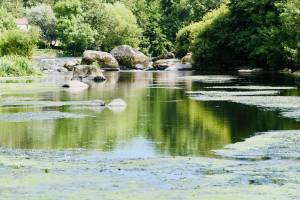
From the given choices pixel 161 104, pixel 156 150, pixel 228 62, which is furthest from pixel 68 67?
pixel 156 150

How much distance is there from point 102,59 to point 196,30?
16.5 metres

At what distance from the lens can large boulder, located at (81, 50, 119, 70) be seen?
73806 millimetres

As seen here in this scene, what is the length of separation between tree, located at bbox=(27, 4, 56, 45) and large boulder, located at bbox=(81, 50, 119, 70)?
4241cm

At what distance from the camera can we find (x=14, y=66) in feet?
181

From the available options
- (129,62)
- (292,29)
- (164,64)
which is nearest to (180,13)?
(164,64)

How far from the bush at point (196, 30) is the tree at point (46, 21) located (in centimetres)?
3216

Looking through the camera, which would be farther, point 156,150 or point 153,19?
point 153,19

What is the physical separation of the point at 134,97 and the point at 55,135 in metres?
15.4

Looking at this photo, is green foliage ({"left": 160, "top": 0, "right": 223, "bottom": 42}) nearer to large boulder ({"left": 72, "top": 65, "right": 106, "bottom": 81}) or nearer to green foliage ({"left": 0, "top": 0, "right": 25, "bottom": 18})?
green foliage ({"left": 0, "top": 0, "right": 25, "bottom": 18})

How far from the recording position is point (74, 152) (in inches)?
755

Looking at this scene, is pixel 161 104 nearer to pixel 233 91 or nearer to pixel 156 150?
pixel 233 91

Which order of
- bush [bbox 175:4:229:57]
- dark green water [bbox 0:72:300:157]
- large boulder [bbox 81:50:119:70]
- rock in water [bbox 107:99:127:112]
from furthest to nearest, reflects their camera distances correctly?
bush [bbox 175:4:229:57] → large boulder [bbox 81:50:119:70] → rock in water [bbox 107:99:127:112] → dark green water [bbox 0:72:300:157]

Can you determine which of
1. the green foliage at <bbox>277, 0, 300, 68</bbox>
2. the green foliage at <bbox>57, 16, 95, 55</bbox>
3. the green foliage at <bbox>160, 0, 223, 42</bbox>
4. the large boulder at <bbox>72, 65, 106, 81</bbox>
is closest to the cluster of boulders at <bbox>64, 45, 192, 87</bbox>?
the large boulder at <bbox>72, 65, 106, 81</bbox>

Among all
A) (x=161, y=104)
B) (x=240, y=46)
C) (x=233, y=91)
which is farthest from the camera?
(x=240, y=46)
